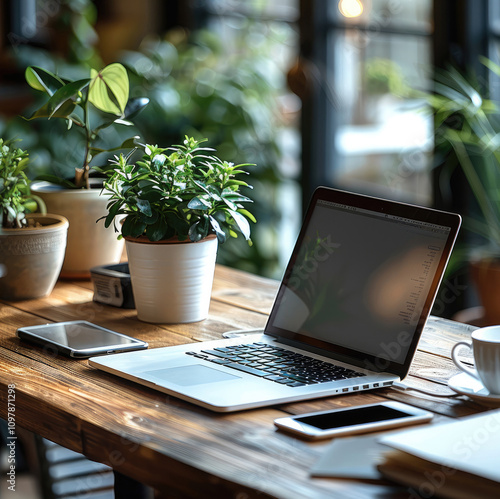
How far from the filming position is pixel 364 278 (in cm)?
124

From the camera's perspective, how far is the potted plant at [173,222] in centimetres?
141

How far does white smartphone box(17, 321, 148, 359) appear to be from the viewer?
1296 millimetres

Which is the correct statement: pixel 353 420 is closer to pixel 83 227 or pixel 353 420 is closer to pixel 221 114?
pixel 83 227

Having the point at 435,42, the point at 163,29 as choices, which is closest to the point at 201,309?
the point at 435,42

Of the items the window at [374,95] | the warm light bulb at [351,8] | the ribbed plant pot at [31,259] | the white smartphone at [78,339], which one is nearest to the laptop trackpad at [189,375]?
the white smartphone at [78,339]

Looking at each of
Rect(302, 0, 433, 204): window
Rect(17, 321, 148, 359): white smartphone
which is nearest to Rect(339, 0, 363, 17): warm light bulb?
Rect(302, 0, 433, 204): window

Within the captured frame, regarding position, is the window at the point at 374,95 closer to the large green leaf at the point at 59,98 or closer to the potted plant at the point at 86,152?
the potted plant at the point at 86,152

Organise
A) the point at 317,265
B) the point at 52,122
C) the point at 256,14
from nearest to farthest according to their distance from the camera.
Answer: the point at 317,265 < the point at 52,122 < the point at 256,14

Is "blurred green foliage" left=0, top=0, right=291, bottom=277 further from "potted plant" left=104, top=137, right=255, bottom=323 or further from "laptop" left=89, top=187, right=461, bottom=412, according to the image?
"laptop" left=89, top=187, right=461, bottom=412

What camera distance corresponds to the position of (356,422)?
0.99 m

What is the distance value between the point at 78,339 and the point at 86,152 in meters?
0.51

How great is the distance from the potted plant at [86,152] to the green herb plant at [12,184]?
0.08 meters

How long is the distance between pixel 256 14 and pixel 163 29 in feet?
2.28

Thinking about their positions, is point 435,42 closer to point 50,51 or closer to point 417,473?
point 417,473
